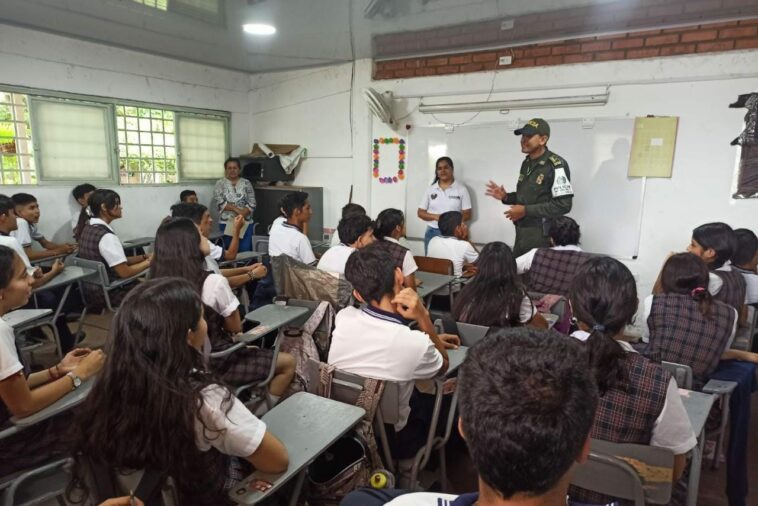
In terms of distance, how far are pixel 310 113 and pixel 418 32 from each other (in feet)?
6.42

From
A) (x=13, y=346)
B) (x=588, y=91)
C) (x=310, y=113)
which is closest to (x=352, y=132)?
(x=310, y=113)

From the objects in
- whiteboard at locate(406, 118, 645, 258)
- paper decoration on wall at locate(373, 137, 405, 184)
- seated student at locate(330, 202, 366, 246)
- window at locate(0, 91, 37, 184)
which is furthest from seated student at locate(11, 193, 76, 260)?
whiteboard at locate(406, 118, 645, 258)

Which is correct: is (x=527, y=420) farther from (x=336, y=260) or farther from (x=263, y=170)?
(x=263, y=170)

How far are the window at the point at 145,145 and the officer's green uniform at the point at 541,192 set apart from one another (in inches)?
158

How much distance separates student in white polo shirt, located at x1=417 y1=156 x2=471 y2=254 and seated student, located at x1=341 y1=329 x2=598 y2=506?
3.93 m

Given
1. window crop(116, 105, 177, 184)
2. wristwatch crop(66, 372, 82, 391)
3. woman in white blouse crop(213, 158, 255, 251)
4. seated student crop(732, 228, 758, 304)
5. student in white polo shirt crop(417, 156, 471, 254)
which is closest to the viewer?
wristwatch crop(66, 372, 82, 391)

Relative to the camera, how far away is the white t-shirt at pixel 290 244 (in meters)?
3.42

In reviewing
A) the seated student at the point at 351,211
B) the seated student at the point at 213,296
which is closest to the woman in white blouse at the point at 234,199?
the seated student at the point at 351,211

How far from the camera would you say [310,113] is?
19.3 feet

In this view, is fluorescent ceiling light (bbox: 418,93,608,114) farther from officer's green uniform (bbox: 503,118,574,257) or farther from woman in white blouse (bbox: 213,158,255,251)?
woman in white blouse (bbox: 213,158,255,251)

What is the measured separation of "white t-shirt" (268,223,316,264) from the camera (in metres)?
3.42

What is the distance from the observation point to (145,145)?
536cm

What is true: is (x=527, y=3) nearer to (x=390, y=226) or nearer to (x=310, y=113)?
(x=390, y=226)

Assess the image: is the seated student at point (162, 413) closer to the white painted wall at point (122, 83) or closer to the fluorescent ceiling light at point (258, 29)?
the fluorescent ceiling light at point (258, 29)
